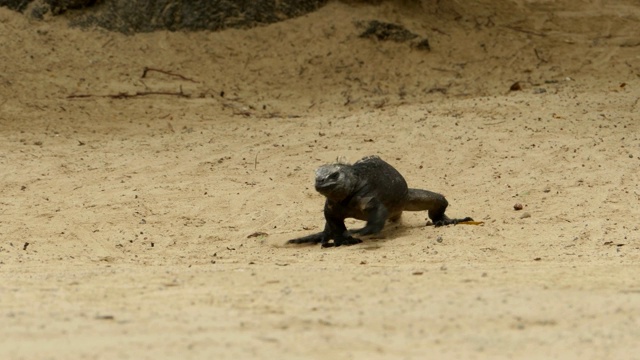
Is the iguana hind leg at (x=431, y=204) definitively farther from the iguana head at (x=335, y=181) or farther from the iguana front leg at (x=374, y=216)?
the iguana head at (x=335, y=181)

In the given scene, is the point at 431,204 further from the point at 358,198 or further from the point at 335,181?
the point at 335,181

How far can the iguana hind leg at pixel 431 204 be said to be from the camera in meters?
8.63

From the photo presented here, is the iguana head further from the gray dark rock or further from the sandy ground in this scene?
the gray dark rock

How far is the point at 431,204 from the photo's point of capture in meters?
8.70

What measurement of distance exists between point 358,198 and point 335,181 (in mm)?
268

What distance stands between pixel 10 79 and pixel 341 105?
12.2 feet

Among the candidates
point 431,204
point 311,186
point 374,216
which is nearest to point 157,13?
point 311,186

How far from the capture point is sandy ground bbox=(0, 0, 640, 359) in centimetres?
495

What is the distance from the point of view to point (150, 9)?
13.7 metres

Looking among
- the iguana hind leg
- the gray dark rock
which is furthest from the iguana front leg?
the gray dark rock

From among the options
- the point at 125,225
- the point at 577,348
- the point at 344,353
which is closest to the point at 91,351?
the point at 344,353

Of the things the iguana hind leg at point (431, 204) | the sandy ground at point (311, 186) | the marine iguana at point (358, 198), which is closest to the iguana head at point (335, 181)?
the marine iguana at point (358, 198)

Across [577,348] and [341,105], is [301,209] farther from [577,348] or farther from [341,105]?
[577,348]

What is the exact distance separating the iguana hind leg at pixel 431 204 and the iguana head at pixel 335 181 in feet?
1.91
